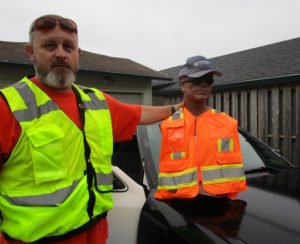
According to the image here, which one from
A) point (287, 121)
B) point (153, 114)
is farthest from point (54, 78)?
point (287, 121)

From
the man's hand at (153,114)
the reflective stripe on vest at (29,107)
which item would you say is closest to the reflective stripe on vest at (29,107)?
the reflective stripe on vest at (29,107)

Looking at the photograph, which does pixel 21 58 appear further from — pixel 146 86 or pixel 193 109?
pixel 193 109

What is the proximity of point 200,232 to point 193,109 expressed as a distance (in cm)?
82

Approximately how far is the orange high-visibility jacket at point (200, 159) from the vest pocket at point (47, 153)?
786 millimetres

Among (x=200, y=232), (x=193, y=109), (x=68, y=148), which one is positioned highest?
(x=193, y=109)

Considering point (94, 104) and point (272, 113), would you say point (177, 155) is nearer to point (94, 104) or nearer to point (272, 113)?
point (94, 104)

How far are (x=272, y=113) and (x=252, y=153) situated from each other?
356 cm

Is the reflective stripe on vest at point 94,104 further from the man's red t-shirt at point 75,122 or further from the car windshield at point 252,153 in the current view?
the car windshield at point 252,153

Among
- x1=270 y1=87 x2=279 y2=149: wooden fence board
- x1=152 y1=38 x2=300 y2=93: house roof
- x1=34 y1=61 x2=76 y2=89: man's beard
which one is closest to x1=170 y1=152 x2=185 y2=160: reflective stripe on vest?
x1=34 y1=61 x2=76 y2=89: man's beard

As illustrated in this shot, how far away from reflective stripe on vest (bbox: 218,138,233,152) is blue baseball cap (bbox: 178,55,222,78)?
467 mm

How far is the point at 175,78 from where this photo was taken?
991 centimetres

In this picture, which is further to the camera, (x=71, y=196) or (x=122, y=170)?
(x=122, y=170)

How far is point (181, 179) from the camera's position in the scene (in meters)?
1.84

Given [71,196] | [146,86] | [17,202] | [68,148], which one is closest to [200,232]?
[71,196]
